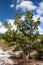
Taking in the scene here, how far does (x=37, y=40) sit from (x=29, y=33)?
247 centimetres

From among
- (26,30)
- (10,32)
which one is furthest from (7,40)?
(26,30)

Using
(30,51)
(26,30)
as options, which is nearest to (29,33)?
(26,30)

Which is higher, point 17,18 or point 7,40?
point 17,18

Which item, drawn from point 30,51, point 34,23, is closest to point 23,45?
point 30,51

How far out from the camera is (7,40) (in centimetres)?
3931

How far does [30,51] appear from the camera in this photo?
3881 cm

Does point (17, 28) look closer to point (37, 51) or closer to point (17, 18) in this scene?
point (17, 18)

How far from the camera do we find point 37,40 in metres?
37.3

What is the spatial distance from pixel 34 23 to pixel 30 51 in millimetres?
5487

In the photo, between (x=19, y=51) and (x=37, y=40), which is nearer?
(x=37, y=40)

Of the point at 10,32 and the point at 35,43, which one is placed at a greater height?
the point at 10,32

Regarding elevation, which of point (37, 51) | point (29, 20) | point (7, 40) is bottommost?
point (37, 51)

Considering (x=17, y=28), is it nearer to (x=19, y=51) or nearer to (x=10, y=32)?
(x=10, y=32)

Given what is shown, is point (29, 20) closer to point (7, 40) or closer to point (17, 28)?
point (17, 28)
